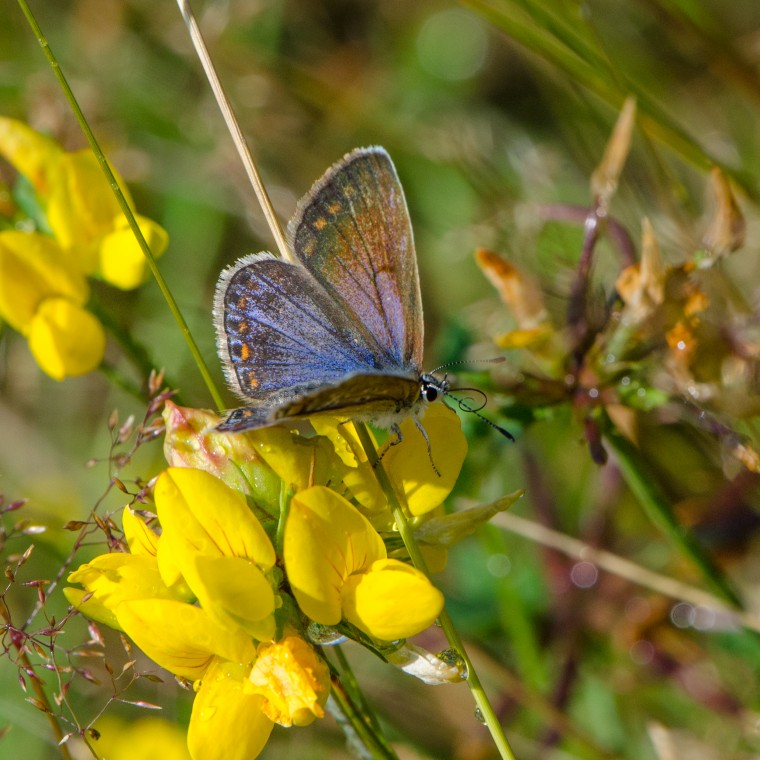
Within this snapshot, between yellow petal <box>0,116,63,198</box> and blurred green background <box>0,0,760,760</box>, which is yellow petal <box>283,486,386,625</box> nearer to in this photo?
blurred green background <box>0,0,760,760</box>

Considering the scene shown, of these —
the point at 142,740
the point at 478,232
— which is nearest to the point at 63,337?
the point at 142,740

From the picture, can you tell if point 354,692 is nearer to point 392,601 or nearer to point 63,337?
point 392,601

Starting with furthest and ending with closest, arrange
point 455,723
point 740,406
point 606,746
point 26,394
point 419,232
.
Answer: point 419,232 → point 26,394 → point 455,723 → point 606,746 → point 740,406

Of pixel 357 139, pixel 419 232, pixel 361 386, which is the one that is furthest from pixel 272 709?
pixel 357 139

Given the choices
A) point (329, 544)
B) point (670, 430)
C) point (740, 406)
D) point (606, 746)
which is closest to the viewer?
point (329, 544)

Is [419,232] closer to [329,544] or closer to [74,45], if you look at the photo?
[74,45]

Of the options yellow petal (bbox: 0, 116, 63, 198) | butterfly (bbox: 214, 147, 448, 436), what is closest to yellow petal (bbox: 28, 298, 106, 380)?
yellow petal (bbox: 0, 116, 63, 198)

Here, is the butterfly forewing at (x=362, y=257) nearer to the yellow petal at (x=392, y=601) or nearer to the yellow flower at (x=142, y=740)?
the yellow petal at (x=392, y=601)
